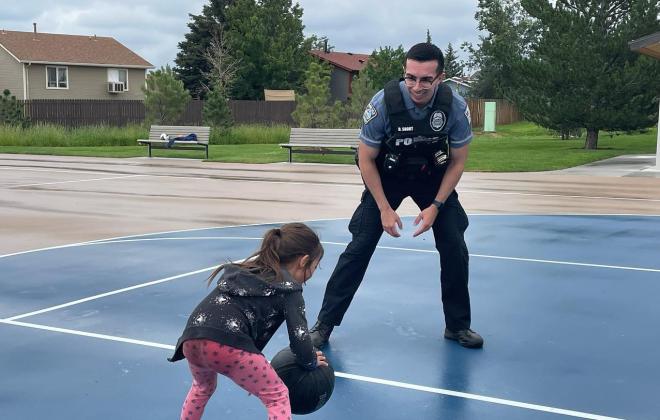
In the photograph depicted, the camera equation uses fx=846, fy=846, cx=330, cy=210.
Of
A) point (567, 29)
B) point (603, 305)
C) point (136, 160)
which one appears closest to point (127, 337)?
point (603, 305)

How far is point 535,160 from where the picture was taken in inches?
960

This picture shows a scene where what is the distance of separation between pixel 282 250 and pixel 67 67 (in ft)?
189

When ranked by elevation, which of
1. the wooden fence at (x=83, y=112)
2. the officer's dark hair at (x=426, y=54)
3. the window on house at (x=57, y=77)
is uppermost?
the window on house at (x=57, y=77)

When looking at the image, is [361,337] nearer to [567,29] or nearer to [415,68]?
[415,68]

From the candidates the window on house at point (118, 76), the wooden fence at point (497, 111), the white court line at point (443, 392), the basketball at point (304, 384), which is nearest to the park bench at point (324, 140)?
the white court line at point (443, 392)

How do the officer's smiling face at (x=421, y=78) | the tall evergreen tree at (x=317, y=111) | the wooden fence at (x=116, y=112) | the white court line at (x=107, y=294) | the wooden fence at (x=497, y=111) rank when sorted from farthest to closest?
the wooden fence at (x=497, y=111) < the wooden fence at (x=116, y=112) < the tall evergreen tree at (x=317, y=111) < the white court line at (x=107, y=294) < the officer's smiling face at (x=421, y=78)

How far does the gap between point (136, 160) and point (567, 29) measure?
1515 cm

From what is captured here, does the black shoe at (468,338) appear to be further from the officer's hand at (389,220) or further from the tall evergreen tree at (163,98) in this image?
the tall evergreen tree at (163,98)

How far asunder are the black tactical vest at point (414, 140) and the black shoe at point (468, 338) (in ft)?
3.71

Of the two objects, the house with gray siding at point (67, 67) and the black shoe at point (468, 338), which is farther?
the house with gray siding at point (67, 67)

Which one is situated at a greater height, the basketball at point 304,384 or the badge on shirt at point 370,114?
the badge on shirt at point 370,114

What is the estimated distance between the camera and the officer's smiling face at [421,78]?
5.05 metres

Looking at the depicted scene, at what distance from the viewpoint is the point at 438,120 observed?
5.23 meters

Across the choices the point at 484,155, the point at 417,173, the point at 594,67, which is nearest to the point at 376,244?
the point at 417,173
